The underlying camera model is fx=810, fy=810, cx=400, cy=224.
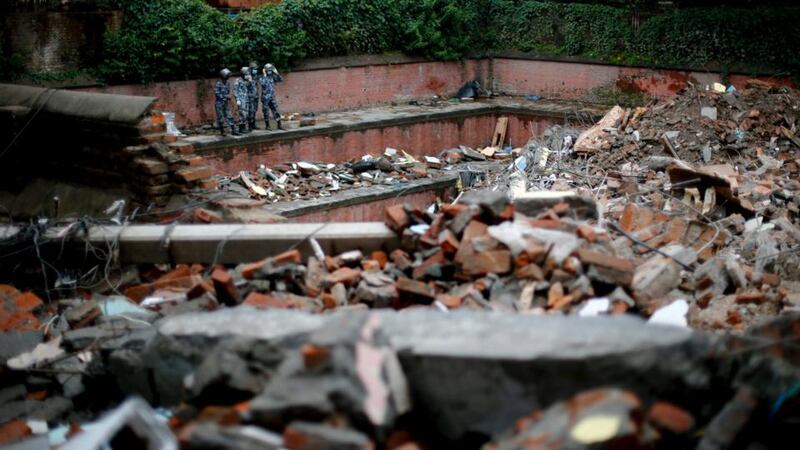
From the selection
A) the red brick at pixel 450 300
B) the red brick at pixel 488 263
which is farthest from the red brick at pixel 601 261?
the red brick at pixel 450 300

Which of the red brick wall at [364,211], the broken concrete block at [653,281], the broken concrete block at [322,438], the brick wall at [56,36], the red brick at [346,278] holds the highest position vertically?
the brick wall at [56,36]

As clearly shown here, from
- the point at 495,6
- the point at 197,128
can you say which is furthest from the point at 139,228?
the point at 495,6

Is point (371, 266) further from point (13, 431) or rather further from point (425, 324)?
point (13, 431)

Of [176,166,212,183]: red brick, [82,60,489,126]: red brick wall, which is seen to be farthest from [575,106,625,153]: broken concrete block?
[176,166,212,183]: red brick

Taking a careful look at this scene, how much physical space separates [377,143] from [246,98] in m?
3.77

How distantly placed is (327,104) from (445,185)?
4.63 m

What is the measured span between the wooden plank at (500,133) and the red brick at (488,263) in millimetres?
15554

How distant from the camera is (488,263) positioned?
633cm

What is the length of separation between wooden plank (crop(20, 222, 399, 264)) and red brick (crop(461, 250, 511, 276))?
1009 millimetres

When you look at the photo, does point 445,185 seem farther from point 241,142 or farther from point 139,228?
point 139,228

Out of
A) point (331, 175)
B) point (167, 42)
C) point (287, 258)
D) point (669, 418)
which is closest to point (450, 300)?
point (287, 258)

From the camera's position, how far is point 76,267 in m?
8.05

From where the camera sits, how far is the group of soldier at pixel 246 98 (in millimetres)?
16891

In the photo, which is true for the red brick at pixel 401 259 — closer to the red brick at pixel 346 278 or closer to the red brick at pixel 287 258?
the red brick at pixel 346 278
